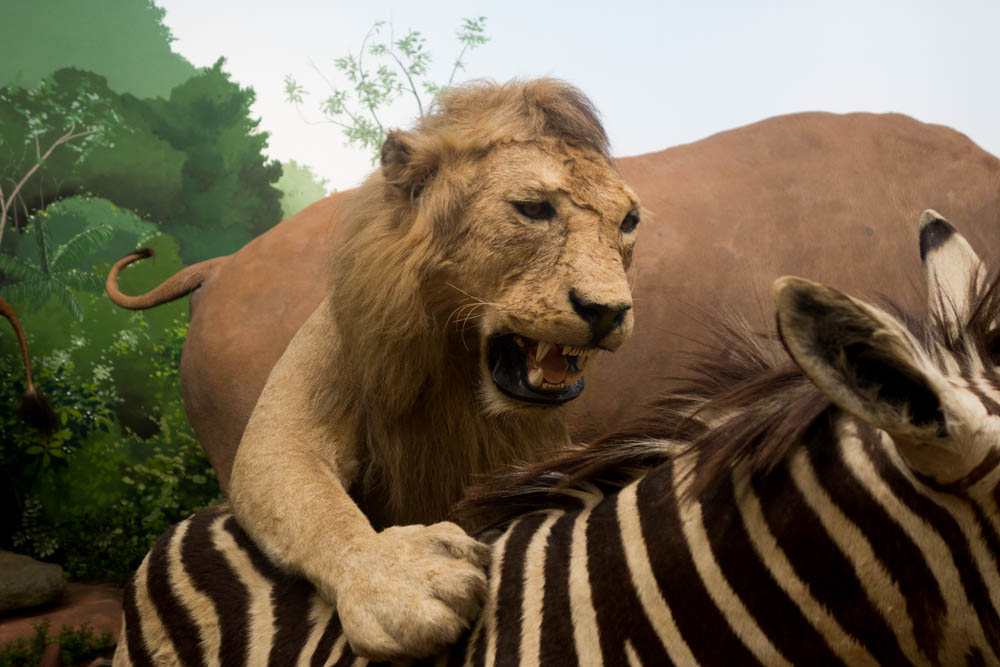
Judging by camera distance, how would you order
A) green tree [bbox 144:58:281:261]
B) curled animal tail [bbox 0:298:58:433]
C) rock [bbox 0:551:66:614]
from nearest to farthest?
1. rock [bbox 0:551:66:614]
2. curled animal tail [bbox 0:298:58:433]
3. green tree [bbox 144:58:281:261]

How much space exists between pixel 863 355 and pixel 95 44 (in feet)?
10.8

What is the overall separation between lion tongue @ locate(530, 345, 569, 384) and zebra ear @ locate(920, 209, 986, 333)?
45 centimetres

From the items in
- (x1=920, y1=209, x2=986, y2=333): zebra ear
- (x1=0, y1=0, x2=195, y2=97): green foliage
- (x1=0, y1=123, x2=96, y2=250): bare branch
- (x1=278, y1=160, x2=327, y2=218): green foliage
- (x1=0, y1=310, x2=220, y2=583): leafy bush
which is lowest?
(x1=0, y1=310, x2=220, y2=583): leafy bush

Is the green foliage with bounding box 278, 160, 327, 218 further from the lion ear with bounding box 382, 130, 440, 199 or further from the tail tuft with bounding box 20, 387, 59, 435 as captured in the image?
the lion ear with bounding box 382, 130, 440, 199

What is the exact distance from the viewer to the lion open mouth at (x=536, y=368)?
3.77ft

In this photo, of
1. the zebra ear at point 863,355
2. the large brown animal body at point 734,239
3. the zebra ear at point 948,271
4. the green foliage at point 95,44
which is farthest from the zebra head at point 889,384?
the green foliage at point 95,44

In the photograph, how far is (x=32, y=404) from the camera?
2891mm

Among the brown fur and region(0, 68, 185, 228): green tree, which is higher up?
region(0, 68, 185, 228): green tree

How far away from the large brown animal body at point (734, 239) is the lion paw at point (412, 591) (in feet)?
2.49

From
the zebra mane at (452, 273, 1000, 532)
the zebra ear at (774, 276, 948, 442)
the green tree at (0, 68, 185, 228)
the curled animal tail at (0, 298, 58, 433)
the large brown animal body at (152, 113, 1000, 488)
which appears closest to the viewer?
the zebra ear at (774, 276, 948, 442)

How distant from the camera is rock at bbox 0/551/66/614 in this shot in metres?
2.59

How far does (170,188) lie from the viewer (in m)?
3.30

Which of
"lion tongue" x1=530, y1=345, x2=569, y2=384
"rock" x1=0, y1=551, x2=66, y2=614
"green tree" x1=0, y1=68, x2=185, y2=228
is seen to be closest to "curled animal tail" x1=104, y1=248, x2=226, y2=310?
"rock" x1=0, y1=551, x2=66, y2=614

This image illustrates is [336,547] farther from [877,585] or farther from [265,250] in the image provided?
[265,250]
